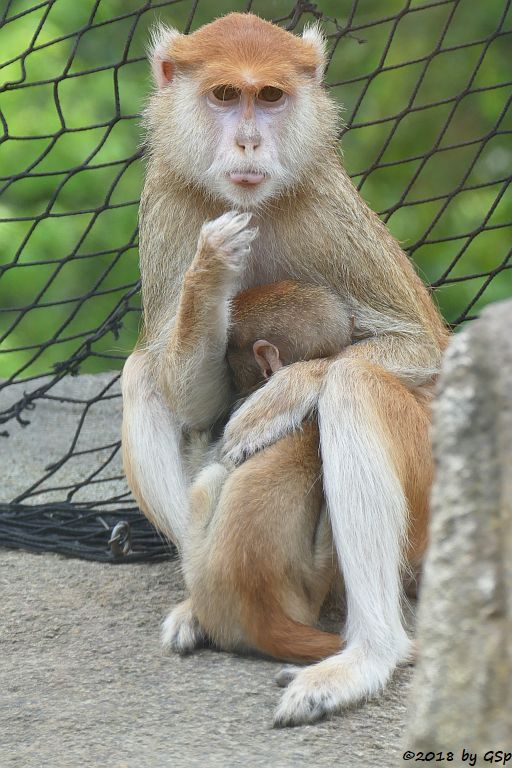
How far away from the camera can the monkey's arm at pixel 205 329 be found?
2.68 meters

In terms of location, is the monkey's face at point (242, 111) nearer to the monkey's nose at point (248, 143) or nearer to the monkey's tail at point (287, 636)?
the monkey's nose at point (248, 143)

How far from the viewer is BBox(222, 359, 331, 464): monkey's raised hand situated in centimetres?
269

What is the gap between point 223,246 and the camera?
8.78ft

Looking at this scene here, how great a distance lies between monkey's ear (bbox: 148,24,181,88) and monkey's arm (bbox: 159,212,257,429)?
19.6 inches

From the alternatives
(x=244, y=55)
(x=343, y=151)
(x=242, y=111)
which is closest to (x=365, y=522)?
(x=242, y=111)

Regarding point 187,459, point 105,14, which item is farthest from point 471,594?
point 105,14

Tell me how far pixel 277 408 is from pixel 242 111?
714 millimetres

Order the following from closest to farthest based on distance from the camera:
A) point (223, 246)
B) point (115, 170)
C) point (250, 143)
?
point (223, 246) < point (250, 143) < point (115, 170)

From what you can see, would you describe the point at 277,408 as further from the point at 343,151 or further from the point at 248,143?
the point at 343,151

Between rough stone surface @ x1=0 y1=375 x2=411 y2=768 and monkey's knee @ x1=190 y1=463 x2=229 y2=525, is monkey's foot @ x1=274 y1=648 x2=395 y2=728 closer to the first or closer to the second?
rough stone surface @ x1=0 y1=375 x2=411 y2=768

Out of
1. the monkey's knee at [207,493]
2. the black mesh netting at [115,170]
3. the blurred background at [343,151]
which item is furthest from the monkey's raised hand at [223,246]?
the blurred background at [343,151]

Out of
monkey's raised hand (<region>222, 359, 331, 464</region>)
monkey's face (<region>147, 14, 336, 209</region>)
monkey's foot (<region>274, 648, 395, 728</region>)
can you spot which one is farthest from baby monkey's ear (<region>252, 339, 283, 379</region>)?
monkey's foot (<region>274, 648, 395, 728</region>)

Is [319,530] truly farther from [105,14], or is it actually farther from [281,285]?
[105,14]

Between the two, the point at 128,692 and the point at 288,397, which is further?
the point at 288,397
